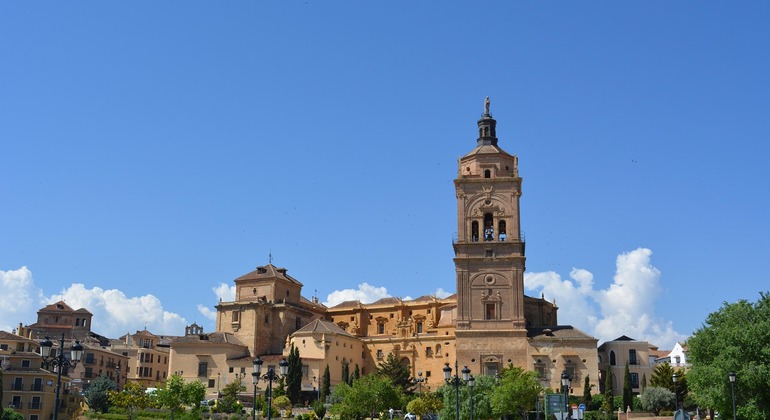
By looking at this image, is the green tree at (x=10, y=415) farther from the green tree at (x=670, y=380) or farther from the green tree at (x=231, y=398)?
the green tree at (x=670, y=380)

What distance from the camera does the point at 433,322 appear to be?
8550cm

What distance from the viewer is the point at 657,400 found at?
60375 mm

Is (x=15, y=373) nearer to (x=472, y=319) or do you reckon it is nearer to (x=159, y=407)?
(x=159, y=407)

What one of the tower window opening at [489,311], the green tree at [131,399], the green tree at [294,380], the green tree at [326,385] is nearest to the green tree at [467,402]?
the tower window opening at [489,311]

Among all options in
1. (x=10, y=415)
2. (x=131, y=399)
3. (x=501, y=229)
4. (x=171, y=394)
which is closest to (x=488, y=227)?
(x=501, y=229)

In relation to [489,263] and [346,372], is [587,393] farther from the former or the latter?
[346,372]

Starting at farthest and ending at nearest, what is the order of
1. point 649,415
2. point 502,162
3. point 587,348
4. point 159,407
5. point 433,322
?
point 433,322 → point 502,162 → point 587,348 → point 159,407 → point 649,415

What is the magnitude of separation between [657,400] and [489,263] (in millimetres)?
17235

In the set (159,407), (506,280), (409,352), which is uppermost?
(506,280)

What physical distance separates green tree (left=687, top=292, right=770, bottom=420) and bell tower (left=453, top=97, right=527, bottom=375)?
23367 mm

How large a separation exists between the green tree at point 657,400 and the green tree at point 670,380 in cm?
282

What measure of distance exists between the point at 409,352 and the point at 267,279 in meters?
15.8

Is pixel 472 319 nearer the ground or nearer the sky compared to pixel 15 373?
nearer the sky

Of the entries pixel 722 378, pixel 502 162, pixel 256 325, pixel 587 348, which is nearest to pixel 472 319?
pixel 587 348
